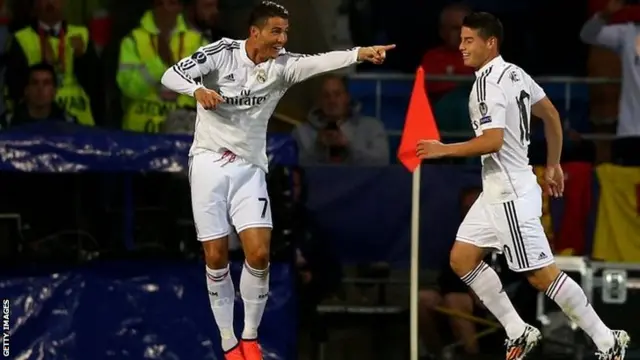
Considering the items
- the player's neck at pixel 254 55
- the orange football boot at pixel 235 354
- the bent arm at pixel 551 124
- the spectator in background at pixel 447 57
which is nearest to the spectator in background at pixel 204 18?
the spectator in background at pixel 447 57

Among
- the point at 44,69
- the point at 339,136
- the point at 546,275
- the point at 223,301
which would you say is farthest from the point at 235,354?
the point at 44,69

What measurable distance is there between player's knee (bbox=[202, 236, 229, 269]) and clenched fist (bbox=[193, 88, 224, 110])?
2.82ft

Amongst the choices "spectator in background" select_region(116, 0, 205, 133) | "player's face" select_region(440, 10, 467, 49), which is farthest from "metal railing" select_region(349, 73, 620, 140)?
"spectator in background" select_region(116, 0, 205, 133)

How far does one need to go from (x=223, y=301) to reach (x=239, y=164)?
79 centimetres

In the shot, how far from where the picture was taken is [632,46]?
11.5 m

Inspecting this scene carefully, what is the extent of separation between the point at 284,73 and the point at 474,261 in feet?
4.97

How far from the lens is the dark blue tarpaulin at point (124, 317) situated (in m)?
9.87

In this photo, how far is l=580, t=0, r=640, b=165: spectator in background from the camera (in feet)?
37.2

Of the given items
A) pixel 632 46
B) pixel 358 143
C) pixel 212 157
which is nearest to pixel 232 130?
pixel 212 157

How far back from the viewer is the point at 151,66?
36.7 feet

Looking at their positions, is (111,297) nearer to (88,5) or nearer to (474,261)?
(474,261)

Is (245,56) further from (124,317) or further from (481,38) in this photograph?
(124,317)

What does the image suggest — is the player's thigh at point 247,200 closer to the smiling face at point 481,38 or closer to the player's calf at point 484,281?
the player's calf at point 484,281
